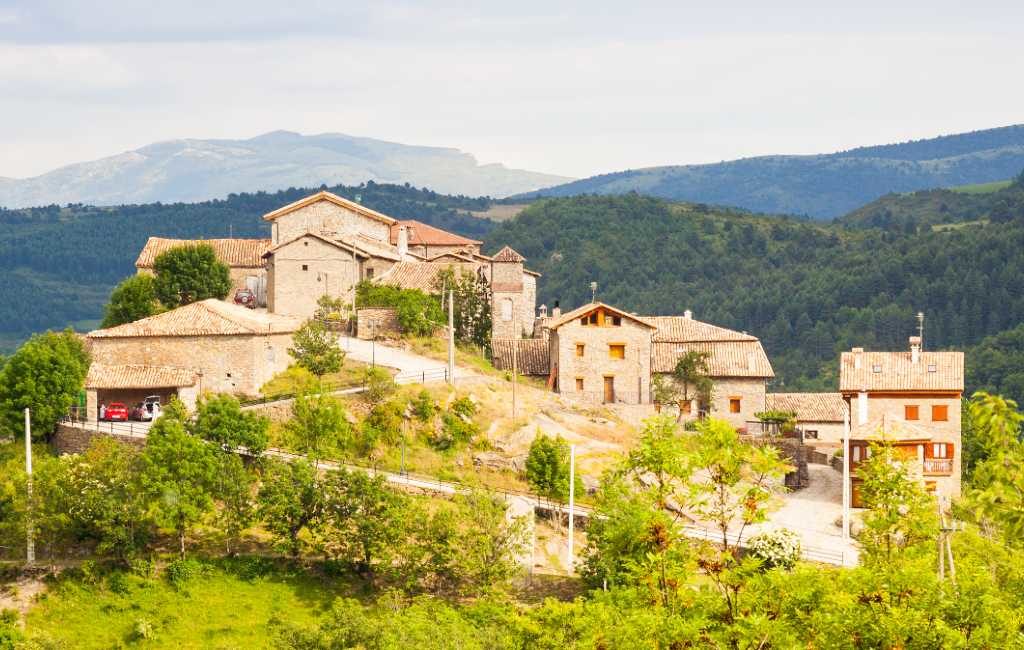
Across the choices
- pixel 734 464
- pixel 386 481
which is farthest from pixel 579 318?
pixel 734 464

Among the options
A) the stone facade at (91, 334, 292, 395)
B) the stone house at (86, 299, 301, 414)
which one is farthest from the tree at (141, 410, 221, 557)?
the stone facade at (91, 334, 292, 395)

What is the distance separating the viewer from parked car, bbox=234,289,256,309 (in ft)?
244

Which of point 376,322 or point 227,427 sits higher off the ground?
point 376,322

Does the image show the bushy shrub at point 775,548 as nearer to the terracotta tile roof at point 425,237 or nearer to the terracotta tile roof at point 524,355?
the terracotta tile roof at point 524,355

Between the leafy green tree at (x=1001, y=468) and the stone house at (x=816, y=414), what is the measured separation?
4553 cm

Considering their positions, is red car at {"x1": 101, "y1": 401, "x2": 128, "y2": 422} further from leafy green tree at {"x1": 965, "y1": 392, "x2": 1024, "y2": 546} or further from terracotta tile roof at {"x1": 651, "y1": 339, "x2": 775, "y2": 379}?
leafy green tree at {"x1": 965, "y1": 392, "x2": 1024, "y2": 546}

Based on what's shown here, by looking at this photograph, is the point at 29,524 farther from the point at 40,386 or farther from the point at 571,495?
the point at 571,495

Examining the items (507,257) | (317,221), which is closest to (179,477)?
(507,257)

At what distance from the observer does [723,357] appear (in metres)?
68.3

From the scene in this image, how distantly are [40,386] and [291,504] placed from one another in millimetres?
13145

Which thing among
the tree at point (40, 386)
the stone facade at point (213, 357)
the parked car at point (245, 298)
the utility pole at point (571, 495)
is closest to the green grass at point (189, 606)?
the utility pole at point (571, 495)

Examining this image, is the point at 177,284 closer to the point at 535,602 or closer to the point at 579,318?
the point at 579,318

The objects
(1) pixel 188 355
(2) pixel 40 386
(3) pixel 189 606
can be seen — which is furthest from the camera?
(1) pixel 188 355

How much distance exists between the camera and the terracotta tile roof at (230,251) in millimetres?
75125
